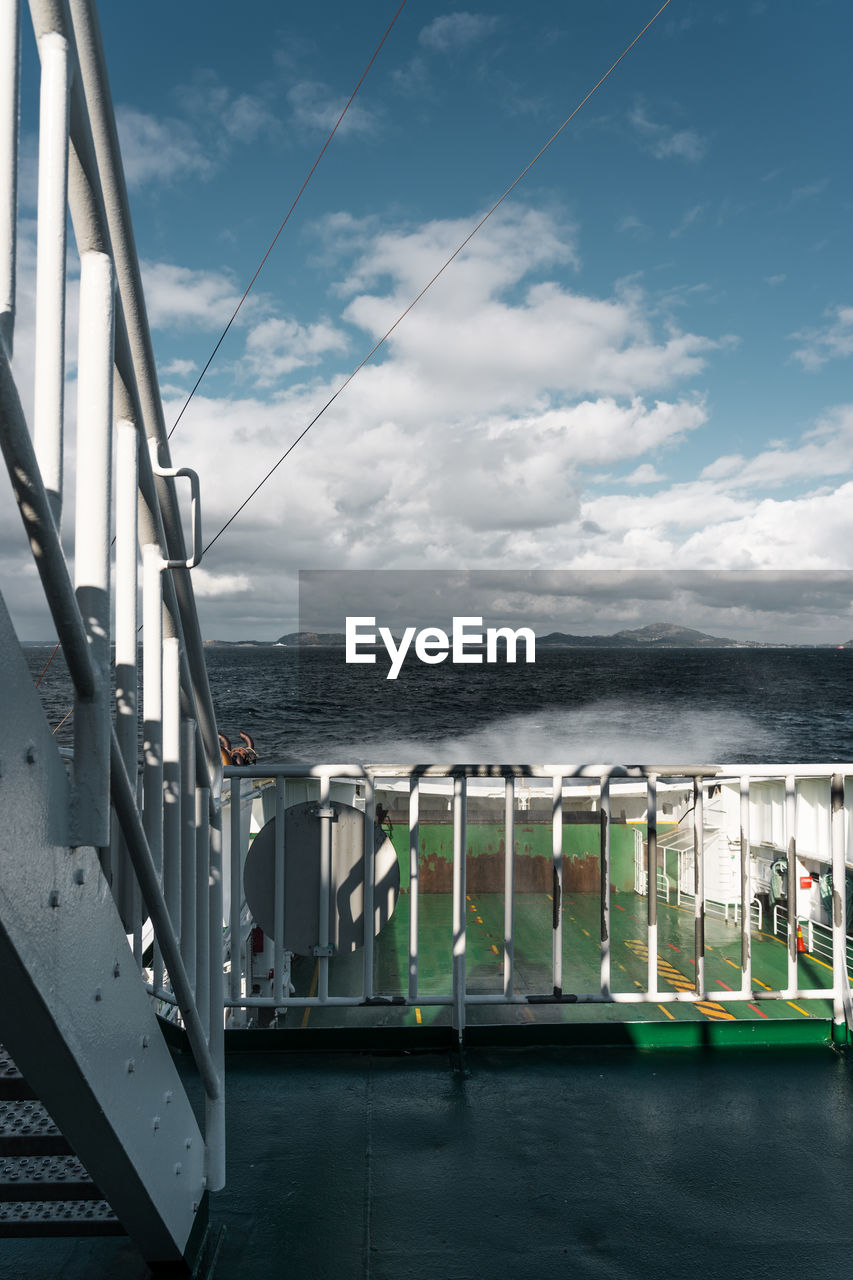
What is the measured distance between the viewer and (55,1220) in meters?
1.80

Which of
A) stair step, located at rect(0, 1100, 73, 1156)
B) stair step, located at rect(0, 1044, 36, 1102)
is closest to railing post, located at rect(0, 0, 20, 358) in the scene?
stair step, located at rect(0, 1044, 36, 1102)

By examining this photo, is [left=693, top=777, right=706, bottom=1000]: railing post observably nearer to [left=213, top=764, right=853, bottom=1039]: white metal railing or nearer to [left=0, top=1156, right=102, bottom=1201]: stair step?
[left=213, top=764, right=853, bottom=1039]: white metal railing

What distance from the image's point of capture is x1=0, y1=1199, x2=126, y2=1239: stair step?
1784 mm

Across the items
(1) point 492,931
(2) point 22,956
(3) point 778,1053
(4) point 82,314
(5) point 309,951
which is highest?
(4) point 82,314

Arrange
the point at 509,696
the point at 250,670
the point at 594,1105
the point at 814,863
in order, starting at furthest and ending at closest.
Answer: the point at 250,670
the point at 509,696
the point at 814,863
the point at 594,1105

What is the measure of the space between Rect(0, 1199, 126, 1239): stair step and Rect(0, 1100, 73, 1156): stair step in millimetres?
117

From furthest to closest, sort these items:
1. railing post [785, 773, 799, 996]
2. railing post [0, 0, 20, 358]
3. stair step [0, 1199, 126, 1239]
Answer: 1. railing post [785, 773, 799, 996]
2. stair step [0, 1199, 126, 1239]
3. railing post [0, 0, 20, 358]

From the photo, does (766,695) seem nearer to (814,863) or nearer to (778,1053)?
(814,863)

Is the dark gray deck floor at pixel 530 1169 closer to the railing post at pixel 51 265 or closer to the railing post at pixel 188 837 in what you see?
the railing post at pixel 188 837

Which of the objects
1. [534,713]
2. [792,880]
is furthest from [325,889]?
[534,713]

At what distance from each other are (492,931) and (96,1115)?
17.8 metres

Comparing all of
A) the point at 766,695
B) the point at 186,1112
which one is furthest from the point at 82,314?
the point at 766,695

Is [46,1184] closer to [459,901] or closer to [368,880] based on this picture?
[368,880]

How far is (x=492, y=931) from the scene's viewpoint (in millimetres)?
18125
